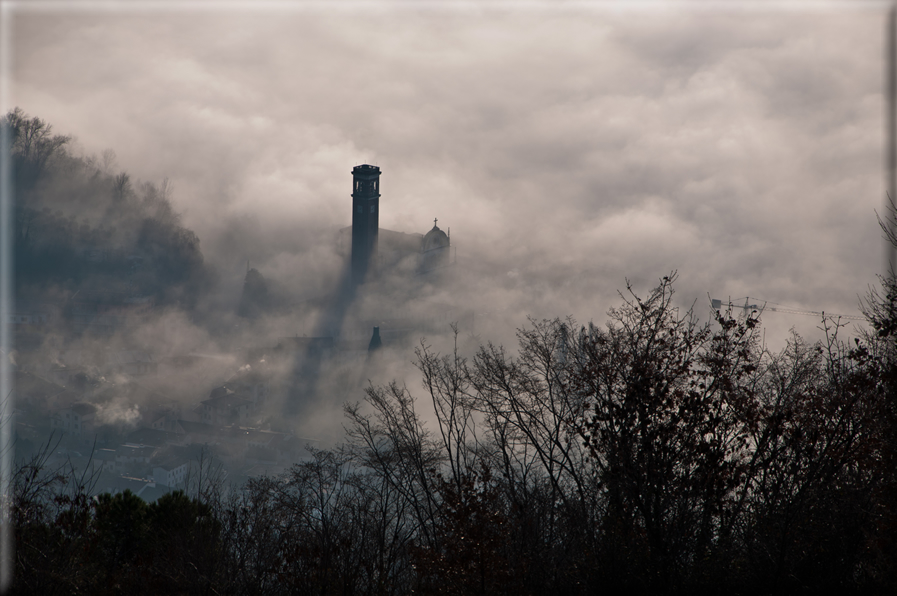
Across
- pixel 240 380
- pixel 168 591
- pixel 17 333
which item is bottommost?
pixel 168 591

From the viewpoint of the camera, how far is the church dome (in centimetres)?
8244

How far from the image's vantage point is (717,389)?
8.62 meters

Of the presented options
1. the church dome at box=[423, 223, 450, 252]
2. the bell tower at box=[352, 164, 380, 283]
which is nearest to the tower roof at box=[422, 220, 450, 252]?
the church dome at box=[423, 223, 450, 252]

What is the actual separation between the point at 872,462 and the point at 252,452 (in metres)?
59.0

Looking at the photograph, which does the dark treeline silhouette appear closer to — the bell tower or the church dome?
the bell tower

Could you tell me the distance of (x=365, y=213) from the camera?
69.2 meters

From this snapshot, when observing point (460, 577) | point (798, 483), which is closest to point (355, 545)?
point (460, 577)

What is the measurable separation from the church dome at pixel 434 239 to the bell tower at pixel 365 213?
13.2m

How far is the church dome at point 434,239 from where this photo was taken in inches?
3246

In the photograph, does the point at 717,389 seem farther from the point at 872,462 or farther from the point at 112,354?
the point at 112,354

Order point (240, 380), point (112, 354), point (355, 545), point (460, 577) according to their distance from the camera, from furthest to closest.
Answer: point (112, 354), point (240, 380), point (355, 545), point (460, 577)

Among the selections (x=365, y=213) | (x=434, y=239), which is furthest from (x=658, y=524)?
(x=434, y=239)

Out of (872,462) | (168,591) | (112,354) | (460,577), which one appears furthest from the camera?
(112,354)

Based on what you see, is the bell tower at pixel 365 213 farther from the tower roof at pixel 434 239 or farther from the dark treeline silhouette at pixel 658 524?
the dark treeline silhouette at pixel 658 524
